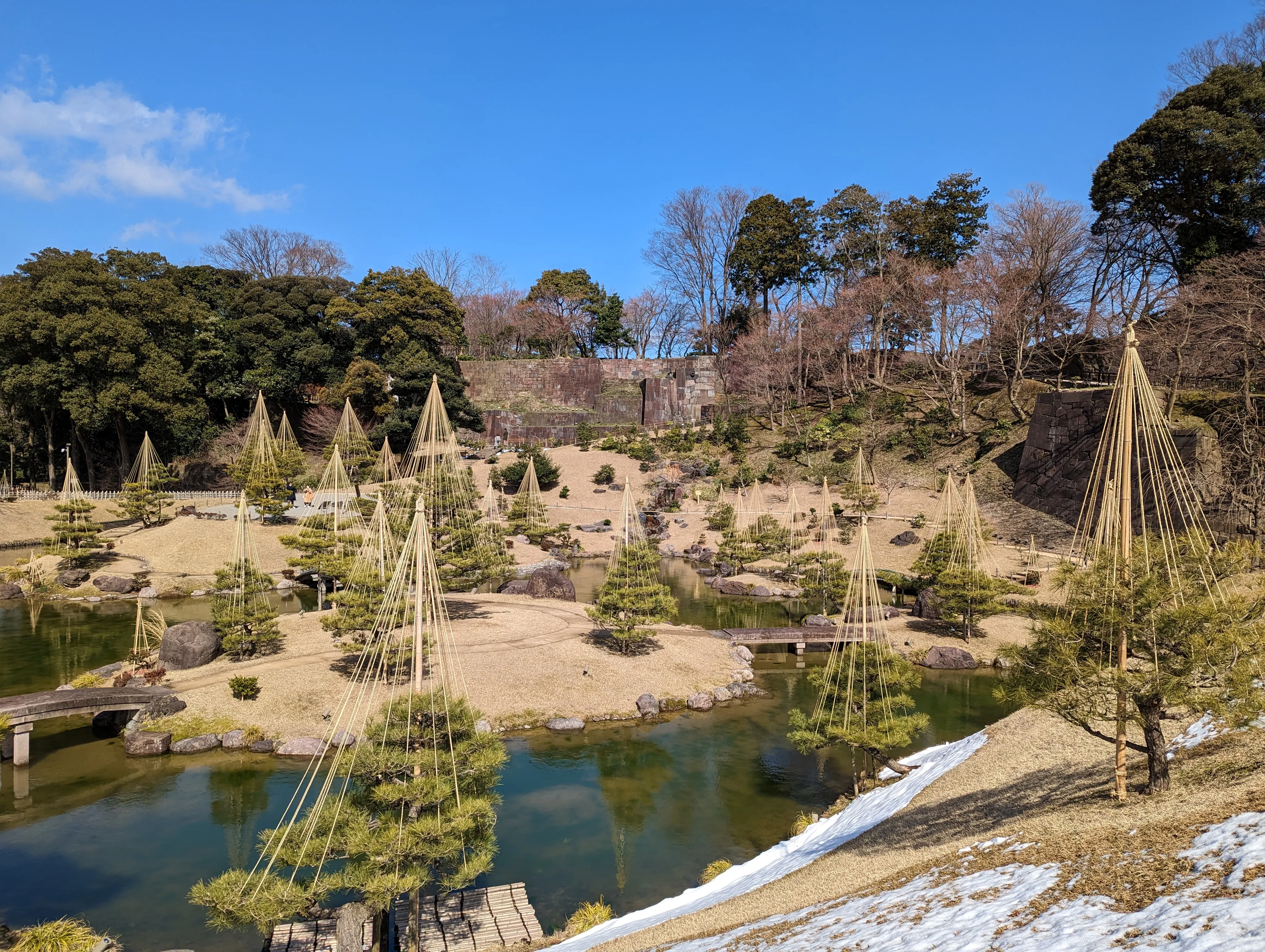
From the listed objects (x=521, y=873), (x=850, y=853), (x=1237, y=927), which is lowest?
(x=521, y=873)

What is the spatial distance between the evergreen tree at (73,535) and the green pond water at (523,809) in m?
11.8

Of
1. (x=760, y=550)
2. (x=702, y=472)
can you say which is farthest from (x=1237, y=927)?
(x=702, y=472)

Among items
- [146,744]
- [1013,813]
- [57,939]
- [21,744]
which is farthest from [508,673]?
[1013,813]

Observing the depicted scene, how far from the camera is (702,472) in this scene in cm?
5075

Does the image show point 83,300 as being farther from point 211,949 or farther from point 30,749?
point 211,949

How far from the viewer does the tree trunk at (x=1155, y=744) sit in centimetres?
868

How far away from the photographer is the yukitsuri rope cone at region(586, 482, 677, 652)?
22.0 metres

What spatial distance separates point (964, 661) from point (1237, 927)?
753 inches

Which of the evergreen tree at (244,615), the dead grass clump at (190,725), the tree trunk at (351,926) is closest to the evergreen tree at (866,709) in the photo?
the tree trunk at (351,926)

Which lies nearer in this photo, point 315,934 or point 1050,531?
point 315,934

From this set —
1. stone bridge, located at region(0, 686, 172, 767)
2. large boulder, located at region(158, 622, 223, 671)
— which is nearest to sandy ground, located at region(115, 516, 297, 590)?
large boulder, located at region(158, 622, 223, 671)

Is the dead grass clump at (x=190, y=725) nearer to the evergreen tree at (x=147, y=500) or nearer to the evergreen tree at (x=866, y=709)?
the evergreen tree at (x=866, y=709)

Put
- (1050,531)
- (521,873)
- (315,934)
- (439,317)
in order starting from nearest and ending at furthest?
(315,934) < (521,873) < (1050,531) < (439,317)

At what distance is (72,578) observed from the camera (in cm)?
3081
